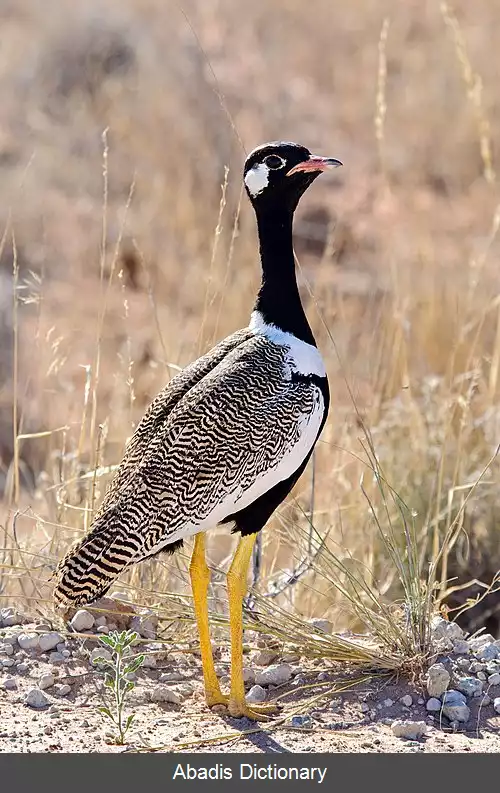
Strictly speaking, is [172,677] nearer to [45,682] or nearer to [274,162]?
[45,682]

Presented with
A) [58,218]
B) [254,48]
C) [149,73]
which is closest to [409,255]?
[58,218]

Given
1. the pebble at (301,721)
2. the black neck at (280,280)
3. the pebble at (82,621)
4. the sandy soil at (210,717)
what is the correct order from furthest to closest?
the pebble at (82,621) → the black neck at (280,280) → the pebble at (301,721) → the sandy soil at (210,717)

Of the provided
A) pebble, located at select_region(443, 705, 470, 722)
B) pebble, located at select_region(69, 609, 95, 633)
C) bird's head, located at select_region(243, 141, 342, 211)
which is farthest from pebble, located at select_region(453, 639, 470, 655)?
bird's head, located at select_region(243, 141, 342, 211)

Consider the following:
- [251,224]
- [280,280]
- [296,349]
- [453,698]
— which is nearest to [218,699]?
[453,698]

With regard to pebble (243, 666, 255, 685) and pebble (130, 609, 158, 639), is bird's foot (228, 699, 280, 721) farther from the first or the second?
pebble (130, 609, 158, 639)

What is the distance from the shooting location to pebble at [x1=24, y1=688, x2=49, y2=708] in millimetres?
3340

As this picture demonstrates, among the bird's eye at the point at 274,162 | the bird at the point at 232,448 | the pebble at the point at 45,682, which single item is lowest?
the pebble at the point at 45,682

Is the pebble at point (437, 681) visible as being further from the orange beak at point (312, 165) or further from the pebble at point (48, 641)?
the orange beak at point (312, 165)

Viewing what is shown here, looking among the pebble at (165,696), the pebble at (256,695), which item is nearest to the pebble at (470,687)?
the pebble at (256,695)

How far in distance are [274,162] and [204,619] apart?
4.17 feet

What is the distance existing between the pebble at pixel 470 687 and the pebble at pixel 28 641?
4.11 feet

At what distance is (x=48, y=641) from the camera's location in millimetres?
3646

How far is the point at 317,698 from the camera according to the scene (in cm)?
334

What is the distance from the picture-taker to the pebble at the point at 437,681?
131 inches
